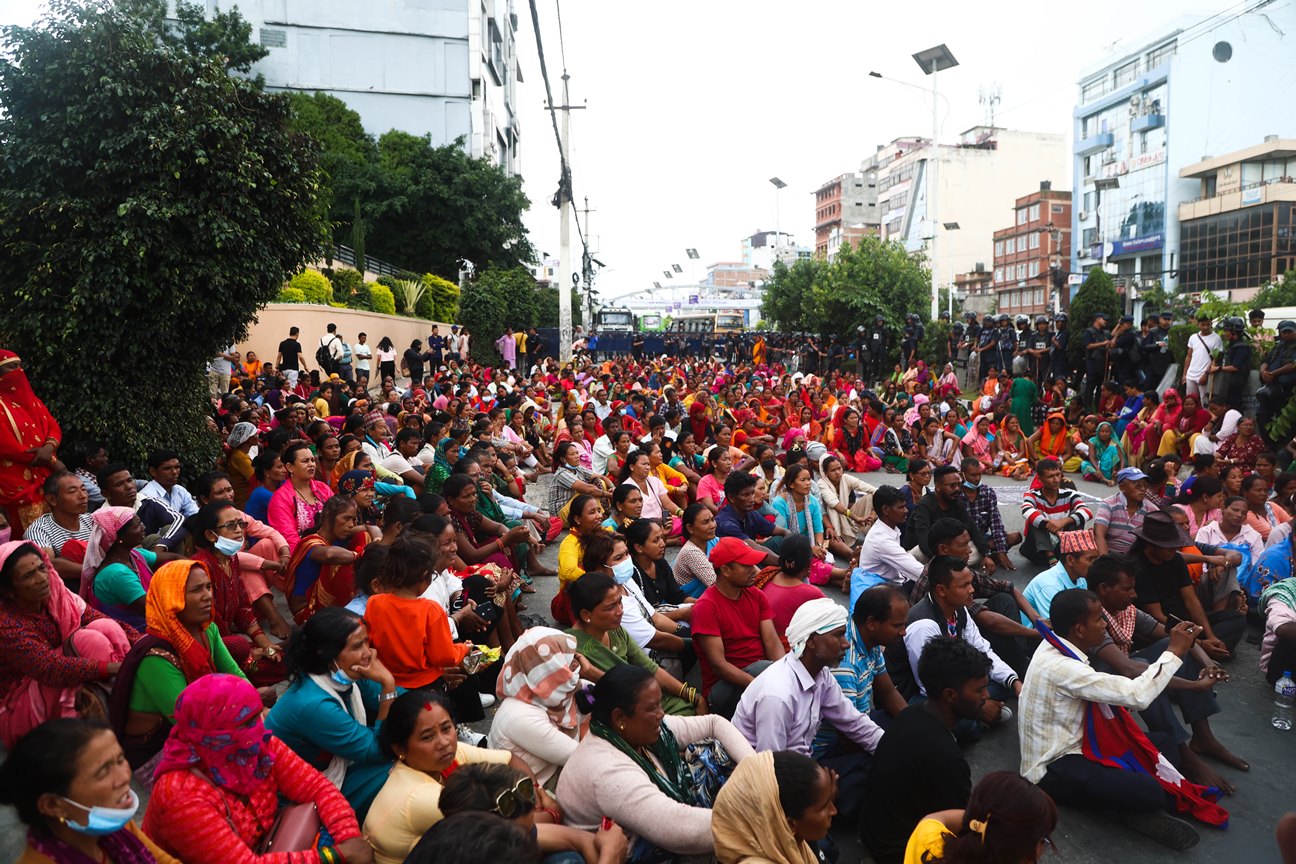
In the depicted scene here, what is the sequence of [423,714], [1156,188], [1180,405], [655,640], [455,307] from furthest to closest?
[1156,188] < [455,307] < [1180,405] < [655,640] < [423,714]

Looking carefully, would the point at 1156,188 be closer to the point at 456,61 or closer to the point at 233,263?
the point at 456,61

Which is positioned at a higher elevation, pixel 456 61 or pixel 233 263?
pixel 456 61

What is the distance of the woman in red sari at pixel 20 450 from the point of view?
19.6 ft

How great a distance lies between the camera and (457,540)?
250 inches

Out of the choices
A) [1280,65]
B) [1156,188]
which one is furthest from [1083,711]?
[1280,65]

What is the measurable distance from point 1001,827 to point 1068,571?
317cm

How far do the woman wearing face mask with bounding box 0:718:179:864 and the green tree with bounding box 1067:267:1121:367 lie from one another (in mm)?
16264

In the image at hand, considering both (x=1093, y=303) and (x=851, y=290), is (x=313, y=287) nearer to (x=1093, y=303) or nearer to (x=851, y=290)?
(x=1093, y=303)

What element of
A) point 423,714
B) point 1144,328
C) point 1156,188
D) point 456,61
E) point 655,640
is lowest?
point 655,640

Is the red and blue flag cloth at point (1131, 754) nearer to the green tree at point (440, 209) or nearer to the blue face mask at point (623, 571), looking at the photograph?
the blue face mask at point (623, 571)

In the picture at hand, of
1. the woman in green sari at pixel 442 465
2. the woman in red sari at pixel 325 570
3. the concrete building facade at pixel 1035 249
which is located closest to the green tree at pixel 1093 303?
the woman in green sari at pixel 442 465

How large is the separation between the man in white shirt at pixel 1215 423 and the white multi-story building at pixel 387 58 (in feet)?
120

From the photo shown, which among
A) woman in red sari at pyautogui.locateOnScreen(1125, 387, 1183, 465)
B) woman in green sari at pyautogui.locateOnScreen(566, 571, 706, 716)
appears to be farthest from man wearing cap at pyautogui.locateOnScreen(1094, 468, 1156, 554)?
woman in red sari at pyautogui.locateOnScreen(1125, 387, 1183, 465)

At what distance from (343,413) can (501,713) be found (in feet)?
31.2
